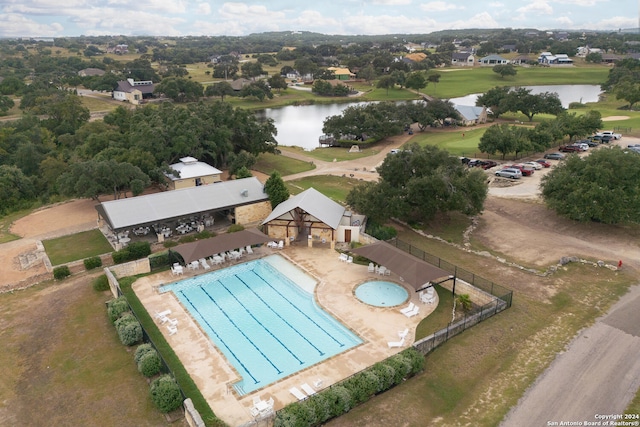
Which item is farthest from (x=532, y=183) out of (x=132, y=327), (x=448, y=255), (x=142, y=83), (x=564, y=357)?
(x=142, y=83)

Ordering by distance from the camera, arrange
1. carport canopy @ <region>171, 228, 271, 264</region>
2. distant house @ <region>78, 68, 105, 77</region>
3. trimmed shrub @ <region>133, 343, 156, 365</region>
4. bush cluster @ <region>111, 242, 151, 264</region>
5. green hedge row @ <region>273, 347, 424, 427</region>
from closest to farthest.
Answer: green hedge row @ <region>273, 347, 424, 427</region> < trimmed shrub @ <region>133, 343, 156, 365</region> < carport canopy @ <region>171, 228, 271, 264</region> < bush cluster @ <region>111, 242, 151, 264</region> < distant house @ <region>78, 68, 105, 77</region>

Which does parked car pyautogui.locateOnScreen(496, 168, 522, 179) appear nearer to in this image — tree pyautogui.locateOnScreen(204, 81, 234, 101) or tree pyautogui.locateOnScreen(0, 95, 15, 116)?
tree pyautogui.locateOnScreen(204, 81, 234, 101)

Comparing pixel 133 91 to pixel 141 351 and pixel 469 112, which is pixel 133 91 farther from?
pixel 141 351

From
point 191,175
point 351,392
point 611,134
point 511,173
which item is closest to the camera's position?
point 351,392

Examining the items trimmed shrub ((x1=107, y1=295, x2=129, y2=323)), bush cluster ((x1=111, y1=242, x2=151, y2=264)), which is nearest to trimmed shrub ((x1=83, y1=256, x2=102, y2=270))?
bush cluster ((x1=111, y1=242, x2=151, y2=264))

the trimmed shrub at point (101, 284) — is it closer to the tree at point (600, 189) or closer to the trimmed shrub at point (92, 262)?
Result: the trimmed shrub at point (92, 262)

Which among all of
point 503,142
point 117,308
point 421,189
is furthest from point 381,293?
point 503,142
